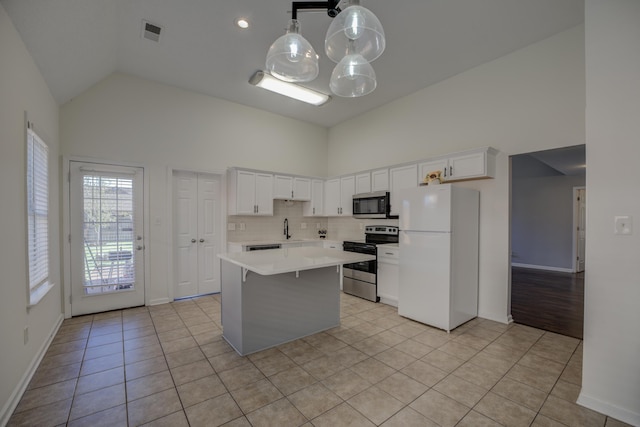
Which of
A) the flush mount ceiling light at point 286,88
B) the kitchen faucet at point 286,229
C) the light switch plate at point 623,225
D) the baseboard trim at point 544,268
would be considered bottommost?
the baseboard trim at point 544,268

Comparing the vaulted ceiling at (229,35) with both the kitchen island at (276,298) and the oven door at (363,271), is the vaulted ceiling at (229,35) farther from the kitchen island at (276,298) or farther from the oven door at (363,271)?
the oven door at (363,271)

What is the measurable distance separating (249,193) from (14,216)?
295 cm

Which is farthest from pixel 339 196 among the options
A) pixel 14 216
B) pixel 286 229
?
pixel 14 216

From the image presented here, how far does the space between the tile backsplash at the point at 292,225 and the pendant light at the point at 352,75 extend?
2.97 meters

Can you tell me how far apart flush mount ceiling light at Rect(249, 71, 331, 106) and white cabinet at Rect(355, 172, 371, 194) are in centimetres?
141

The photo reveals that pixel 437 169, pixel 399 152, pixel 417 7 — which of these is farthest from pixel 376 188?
pixel 417 7

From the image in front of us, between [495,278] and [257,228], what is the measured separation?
12.5 ft

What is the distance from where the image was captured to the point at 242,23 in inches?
114

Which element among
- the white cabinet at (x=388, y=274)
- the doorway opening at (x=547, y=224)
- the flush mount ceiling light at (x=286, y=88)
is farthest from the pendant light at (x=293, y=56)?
the doorway opening at (x=547, y=224)

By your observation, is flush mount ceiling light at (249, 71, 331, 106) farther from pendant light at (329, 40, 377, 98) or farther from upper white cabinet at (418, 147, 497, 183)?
pendant light at (329, 40, 377, 98)

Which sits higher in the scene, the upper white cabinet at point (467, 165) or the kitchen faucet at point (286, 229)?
the upper white cabinet at point (467, 165)

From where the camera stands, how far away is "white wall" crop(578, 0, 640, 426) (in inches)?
69.6

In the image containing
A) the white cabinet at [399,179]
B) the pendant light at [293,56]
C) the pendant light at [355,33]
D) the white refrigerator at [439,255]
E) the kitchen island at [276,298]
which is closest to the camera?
the pendant light at [355,33]

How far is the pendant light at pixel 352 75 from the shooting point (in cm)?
184
